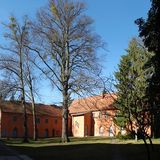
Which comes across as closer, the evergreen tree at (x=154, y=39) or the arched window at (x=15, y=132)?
the evergreen tree at (x=154, y=39)

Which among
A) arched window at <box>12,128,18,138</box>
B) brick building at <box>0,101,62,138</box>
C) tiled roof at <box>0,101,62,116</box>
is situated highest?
tiled roof at <box>0,101,62,116</box>

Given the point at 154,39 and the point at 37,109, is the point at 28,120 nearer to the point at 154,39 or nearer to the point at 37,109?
the point at 37,109

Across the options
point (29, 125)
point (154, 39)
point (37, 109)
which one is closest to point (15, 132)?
point (29, 125)

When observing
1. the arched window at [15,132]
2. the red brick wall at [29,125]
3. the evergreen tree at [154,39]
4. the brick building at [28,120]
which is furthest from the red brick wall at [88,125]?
the evergreen tree at [154,39]

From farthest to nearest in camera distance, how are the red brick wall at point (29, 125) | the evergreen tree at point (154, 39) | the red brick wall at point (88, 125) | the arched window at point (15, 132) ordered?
the arched window at point (15, 132) < the red brick wall at point (29, 125) < the red brick wall at point (88, 125) < the evergreen tree at point (154, 39)

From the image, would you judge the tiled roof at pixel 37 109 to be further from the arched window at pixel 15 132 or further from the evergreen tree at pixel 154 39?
the evergreen tree at pixel 154 39

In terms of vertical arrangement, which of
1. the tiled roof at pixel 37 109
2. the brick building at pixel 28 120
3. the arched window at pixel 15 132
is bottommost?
the arched window at pixel 15 132

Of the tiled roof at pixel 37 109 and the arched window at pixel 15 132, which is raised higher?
the tiled roof at pixel 37 109

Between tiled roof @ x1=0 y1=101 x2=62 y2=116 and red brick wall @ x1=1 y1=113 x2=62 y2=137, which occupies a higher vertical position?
tiled roof @ x1=0 y1=101 x2=62 y2=116

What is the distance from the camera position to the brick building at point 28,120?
84.6m

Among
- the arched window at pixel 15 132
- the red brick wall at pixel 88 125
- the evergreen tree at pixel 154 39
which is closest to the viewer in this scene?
the evergreen tree at pixel 154 39

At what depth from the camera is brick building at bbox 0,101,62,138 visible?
3329 inches

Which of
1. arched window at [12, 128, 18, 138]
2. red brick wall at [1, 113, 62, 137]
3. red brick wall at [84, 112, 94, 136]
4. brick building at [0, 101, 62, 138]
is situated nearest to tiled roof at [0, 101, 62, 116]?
brick building at [0, 101, 62, 138]

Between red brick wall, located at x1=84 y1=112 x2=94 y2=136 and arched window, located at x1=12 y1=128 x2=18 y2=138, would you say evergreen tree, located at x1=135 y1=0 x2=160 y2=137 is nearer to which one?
red brick wall, located at x1=84 y1=112 x2=94 y2=136
